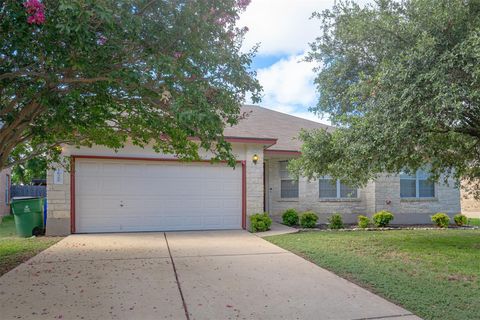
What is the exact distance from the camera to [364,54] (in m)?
8.20

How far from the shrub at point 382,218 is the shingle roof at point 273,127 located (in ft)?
12.5

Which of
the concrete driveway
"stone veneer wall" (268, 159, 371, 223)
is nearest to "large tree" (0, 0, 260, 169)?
the concrete driveway

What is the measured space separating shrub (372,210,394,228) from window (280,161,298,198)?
310cm

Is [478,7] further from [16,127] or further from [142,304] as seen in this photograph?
[16,127]

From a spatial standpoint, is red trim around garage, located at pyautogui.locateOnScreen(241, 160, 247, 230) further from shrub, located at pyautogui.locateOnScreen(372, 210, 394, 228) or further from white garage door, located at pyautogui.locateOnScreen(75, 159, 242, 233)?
shrub, located at pyautogui.locateOnScreen(372, 210, 394, 228)

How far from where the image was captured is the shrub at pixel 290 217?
13406 mm

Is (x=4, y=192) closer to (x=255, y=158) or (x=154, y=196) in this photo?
(x=154, y=196)

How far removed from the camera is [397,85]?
20.9 feet

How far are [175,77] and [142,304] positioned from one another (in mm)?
3077

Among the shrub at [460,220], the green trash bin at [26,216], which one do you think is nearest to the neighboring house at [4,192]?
the green trash bin at [26,216]

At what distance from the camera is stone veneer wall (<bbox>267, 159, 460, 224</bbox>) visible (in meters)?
14.5

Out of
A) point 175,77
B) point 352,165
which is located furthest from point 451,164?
point 175,77

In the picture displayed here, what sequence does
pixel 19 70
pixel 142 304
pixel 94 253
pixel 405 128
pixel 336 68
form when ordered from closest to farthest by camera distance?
1. pixel 142 304
2. pixel 19 70
3. pixel 405 128
4. pixel 94 253
5. pixel 336 68

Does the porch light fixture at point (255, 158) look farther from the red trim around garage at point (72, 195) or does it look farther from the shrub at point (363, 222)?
the red trim around garage at point (72, 195)
